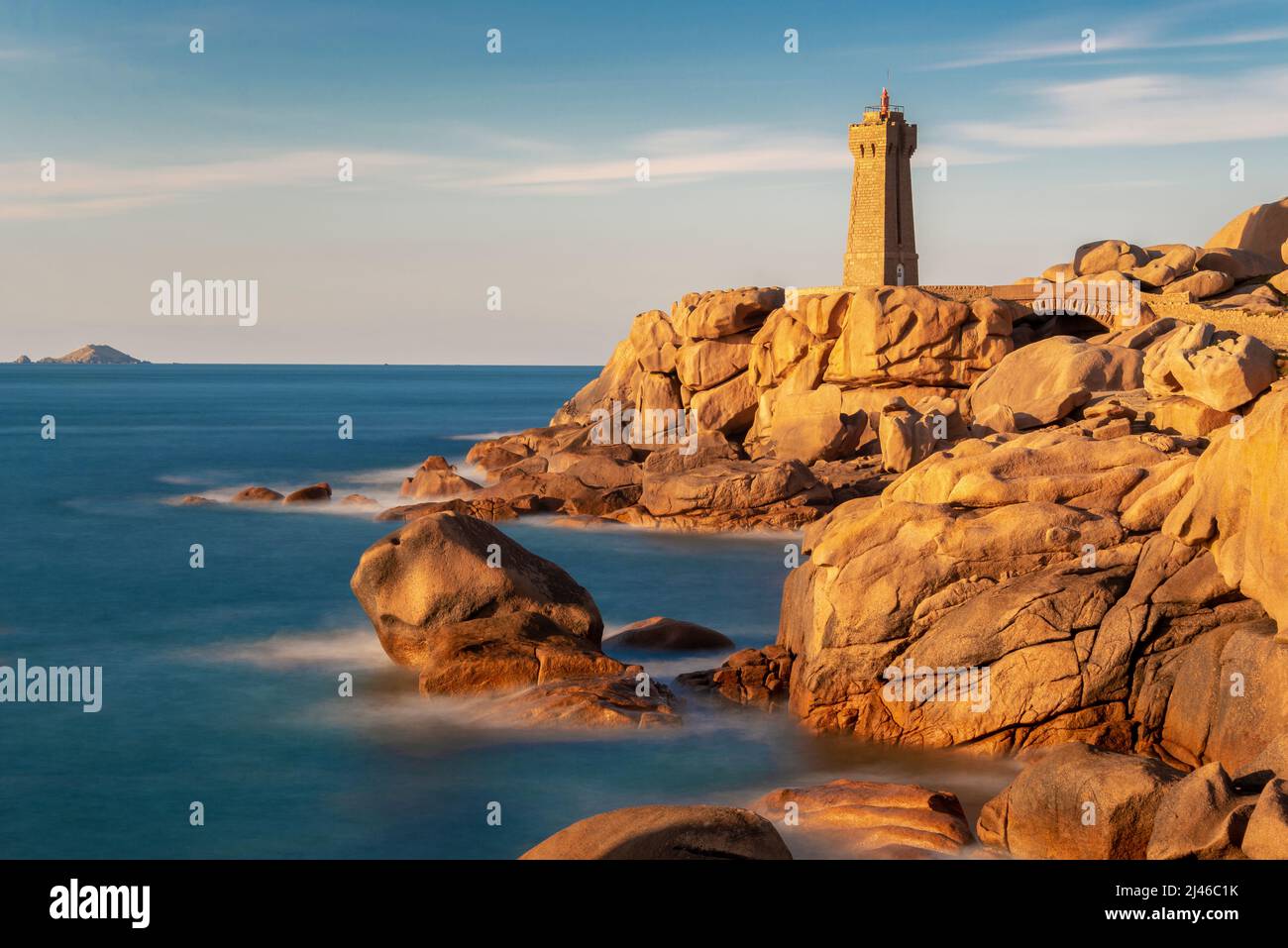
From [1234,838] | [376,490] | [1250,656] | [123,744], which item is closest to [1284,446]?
[1250,656]

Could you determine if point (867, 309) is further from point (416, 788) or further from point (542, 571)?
point (416, 788)

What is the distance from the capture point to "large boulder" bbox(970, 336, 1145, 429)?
35812 mm

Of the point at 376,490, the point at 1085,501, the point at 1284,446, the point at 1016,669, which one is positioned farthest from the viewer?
the point at 376,490

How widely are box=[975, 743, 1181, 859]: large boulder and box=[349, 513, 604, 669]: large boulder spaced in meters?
8.72

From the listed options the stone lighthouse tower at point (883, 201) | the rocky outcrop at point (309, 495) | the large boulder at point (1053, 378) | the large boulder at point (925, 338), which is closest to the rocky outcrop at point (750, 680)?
the large boulder at point (1053, 378)

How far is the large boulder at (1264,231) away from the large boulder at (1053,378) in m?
22.3

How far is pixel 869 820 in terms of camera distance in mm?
13984

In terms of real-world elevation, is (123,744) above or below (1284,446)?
below

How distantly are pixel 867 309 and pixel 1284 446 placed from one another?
3033 centimetres

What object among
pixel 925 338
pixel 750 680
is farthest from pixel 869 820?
pixel 925 338

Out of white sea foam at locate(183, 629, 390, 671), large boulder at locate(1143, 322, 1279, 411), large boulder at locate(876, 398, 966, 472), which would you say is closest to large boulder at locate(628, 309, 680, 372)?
large boulder at locate(876, 398, 966, 472)

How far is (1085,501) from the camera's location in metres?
19.2

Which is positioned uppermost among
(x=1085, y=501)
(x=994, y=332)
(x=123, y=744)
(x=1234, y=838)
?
(x=994, y=332)

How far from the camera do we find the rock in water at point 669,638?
2289cm
